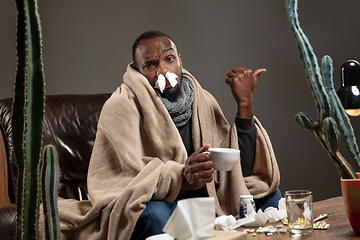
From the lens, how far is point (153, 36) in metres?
1.74

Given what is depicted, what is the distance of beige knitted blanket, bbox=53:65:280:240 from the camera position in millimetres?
1363

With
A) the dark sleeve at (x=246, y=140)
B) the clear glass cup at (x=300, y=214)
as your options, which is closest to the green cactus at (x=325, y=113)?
the clear glass cup at (x=300, y=214)

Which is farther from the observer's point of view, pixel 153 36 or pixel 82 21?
pixel 82 21

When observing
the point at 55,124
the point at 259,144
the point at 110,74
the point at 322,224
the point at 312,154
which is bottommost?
the point at 312,154

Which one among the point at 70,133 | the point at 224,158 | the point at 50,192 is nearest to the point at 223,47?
the point at 70,133

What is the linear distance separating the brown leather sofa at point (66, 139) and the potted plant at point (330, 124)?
1.21 metres

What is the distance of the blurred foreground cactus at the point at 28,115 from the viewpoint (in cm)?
65

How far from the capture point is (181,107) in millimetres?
1712

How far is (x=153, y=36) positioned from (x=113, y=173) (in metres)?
0.65

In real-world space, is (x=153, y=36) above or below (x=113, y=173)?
above

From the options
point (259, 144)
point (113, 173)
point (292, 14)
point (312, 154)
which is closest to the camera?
point (292, 14)

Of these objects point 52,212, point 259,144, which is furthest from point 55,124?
point 52,212

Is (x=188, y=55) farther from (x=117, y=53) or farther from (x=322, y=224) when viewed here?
(x=322, y=224)

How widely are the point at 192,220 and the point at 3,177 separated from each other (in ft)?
4.40
